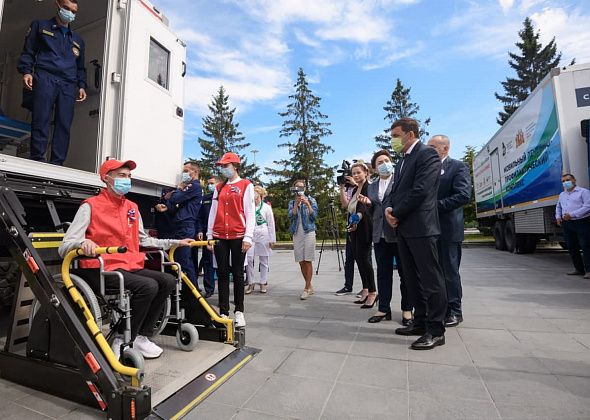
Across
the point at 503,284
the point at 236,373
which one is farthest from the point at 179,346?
the point at 503,284

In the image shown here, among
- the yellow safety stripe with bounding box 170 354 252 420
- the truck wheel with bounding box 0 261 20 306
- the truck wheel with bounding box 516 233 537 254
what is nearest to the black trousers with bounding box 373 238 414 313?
the yellow safety stripe with bounding box 170 354 252 420

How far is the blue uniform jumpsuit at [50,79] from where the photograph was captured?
3.38 m

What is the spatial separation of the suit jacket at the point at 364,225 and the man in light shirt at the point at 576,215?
4.05m

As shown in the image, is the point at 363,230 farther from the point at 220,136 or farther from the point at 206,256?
the point at 220,136

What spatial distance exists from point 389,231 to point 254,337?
1756mm

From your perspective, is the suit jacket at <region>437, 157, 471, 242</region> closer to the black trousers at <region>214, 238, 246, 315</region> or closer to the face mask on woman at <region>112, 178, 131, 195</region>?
the black trousers at <region>214, 238, 246, 315</region>

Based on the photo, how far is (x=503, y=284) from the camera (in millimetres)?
5543

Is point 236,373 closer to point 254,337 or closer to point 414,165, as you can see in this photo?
point 254,337

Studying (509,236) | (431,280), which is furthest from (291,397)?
(509,236)

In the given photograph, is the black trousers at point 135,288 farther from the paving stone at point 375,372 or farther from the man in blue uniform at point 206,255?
the man in blue uniform at point 206,255

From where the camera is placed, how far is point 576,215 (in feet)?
19.2

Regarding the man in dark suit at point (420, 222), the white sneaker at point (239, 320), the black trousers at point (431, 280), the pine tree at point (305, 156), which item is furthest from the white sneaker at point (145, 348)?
the pine tree at point (305, 156)

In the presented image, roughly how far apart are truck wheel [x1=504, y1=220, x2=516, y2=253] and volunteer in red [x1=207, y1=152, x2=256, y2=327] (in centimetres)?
930

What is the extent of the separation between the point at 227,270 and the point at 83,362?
1.67 metres
